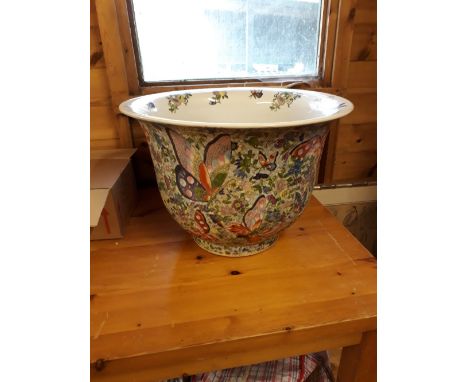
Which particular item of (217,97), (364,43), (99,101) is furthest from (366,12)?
(99,101)

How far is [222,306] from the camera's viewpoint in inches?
17.7

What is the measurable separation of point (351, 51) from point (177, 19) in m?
0.42

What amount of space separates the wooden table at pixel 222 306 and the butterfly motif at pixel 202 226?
62mm

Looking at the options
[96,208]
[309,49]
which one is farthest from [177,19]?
[96,208]

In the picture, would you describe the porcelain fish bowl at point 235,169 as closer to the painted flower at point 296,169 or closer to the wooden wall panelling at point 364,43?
the painted flower at point 296,169

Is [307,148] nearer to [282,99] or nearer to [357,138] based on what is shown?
[282,99]

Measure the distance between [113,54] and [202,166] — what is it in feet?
1.36

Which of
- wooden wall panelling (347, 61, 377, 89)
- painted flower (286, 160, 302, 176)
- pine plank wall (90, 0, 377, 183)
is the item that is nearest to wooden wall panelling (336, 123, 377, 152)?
pine plank wall (90, 0, 377, 183)

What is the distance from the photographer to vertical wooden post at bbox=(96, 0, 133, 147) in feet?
2.11

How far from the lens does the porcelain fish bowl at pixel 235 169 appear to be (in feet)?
1.30

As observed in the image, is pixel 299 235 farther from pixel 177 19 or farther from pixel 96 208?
pixel 177 19

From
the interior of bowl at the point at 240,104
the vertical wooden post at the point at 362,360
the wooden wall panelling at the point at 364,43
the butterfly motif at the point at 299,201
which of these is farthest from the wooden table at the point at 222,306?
the wooden wall panelling at the point at 364,43

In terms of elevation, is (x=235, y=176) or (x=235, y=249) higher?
(x=235, y=176)
